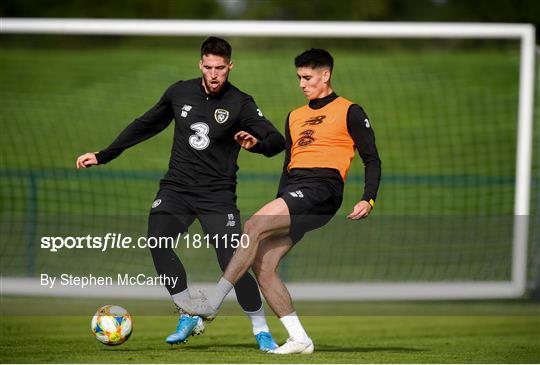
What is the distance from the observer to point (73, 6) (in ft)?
93.6

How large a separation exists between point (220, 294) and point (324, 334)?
3254 millimetres

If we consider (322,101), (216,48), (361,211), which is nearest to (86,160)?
(216,48)

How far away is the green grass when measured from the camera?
7.66m

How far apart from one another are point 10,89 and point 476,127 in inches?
449

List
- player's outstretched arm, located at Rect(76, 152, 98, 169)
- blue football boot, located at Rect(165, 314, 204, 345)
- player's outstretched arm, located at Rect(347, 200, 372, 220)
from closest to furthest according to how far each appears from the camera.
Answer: player's outstretched arm, located at Rect(347, 200, 372, 220) → blue football boot, located at Rect(165, 314, 204, 345) → player's outstretched arm, located at Rect(76, 152, 98, 169)

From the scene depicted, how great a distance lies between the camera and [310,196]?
7.12 metres

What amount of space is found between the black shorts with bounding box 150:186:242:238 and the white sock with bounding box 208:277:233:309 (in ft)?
1.61

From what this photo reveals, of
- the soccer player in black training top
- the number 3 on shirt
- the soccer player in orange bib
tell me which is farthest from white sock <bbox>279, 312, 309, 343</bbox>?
the number 3 on shirt

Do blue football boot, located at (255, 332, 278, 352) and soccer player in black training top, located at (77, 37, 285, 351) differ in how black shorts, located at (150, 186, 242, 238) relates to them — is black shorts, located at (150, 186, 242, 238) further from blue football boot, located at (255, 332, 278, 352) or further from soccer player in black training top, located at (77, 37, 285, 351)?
blue football boot, located at (255, 332, 278, 352)

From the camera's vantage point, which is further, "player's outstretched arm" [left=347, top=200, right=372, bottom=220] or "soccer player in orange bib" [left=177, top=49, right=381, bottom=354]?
"soccer player in orange bib" [left=177, top=49, right=381, bottom=354]

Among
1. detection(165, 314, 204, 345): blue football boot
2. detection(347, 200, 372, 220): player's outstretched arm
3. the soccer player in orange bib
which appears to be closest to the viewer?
detection(347, 200, 372, 220): player's outstretched arm

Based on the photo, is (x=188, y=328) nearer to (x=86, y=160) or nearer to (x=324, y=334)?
(x=86, y=160)

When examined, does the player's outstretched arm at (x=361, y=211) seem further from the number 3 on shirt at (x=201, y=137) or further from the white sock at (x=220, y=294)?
the number 3 on shirt at (x=201, y=137)

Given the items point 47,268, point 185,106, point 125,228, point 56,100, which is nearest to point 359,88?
point 56,100
